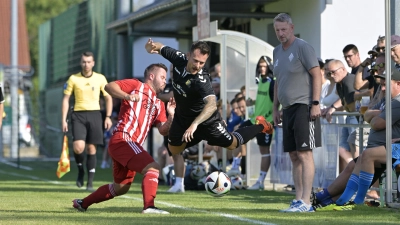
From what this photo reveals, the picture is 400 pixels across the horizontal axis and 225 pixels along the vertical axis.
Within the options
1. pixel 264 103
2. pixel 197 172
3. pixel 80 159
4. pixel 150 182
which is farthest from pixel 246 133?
pixel 80 159

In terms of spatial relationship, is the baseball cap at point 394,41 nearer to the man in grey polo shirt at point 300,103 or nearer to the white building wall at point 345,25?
the man in grey polo shirt at point 300,103

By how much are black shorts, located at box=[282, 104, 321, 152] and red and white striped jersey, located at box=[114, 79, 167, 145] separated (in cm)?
159

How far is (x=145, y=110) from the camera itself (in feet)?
34.0

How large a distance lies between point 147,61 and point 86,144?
13.1 metres

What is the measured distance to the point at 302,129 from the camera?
1031cm

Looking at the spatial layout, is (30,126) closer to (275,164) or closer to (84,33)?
(84,33)

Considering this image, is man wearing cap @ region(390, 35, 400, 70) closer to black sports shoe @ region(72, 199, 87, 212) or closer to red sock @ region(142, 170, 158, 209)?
red sock @ region(142, 170, 158, 209)

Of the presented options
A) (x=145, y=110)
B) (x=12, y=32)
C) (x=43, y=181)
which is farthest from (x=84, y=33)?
(x=145, y=110)

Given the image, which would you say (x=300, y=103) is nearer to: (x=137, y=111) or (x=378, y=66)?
(x=378, y=66)

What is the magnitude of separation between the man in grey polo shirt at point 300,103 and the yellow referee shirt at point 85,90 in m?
5.95

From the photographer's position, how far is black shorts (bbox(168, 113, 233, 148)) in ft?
35.7

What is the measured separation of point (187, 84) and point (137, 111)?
0.65 meters

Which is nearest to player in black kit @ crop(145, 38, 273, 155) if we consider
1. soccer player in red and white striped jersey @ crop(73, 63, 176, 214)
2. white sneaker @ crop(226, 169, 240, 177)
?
soccer player in red and white striped jersey @ crop(73, 63, 176, 214)

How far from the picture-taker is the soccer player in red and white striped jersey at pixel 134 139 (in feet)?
32.6
